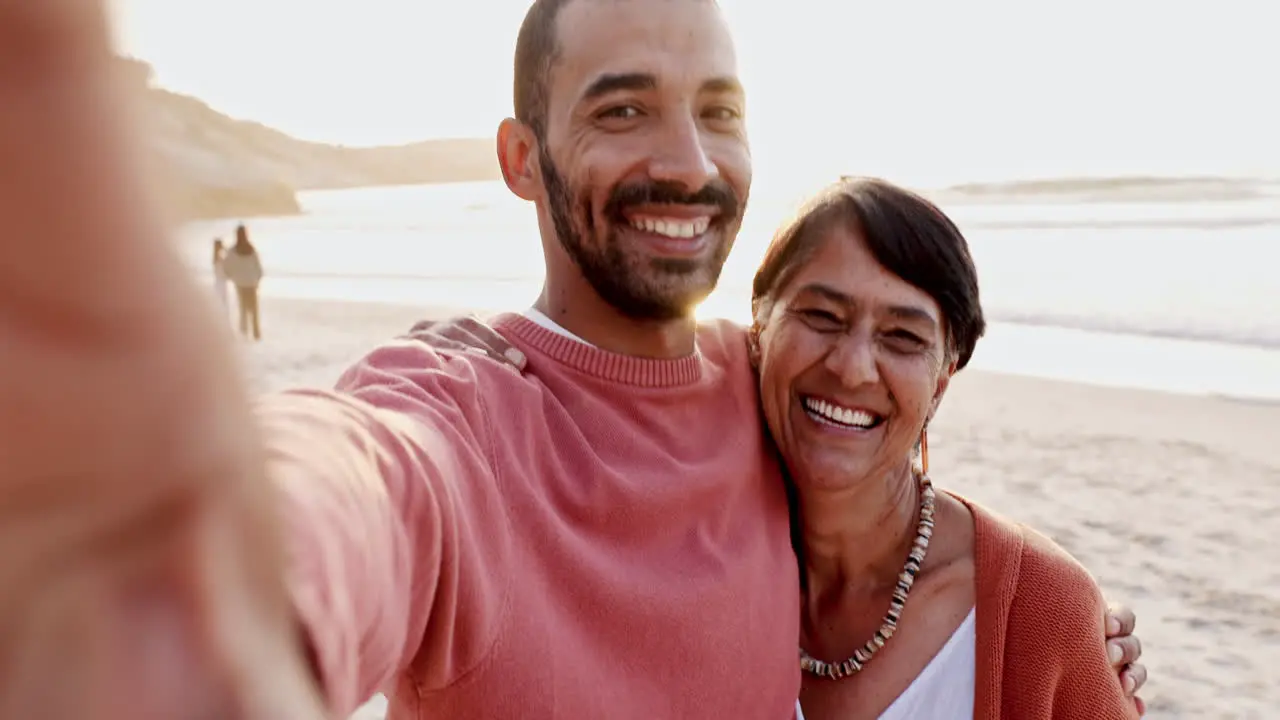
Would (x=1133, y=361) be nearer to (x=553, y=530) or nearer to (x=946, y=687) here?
(x=946, y=687)

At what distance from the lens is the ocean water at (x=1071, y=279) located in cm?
799

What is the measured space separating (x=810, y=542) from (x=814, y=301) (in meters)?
0.58

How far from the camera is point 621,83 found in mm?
1753

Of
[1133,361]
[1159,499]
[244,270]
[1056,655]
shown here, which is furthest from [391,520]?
[244,270]

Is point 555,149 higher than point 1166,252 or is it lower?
higher

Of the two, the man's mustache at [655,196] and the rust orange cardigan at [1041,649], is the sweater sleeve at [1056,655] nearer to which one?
the rust orange cardigan at [1041,649]

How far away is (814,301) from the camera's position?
6.31 ft

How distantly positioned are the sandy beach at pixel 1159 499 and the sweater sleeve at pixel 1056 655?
6.91 ft

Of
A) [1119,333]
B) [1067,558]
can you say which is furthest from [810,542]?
[1119,333]

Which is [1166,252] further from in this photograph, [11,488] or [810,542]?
[11,488]

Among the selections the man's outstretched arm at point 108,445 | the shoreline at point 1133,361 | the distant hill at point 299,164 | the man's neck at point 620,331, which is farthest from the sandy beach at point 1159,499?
the distant hill at point 299,164

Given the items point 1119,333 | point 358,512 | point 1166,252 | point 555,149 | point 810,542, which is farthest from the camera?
point 1166,252

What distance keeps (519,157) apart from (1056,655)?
5.26ft

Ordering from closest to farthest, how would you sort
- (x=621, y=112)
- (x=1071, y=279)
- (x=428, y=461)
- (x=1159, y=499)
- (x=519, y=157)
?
(x=428, y=461)
(x=621, y=112)
(x=519, y=157)
(x=1159, y=499)
(x=1071, y=279)
